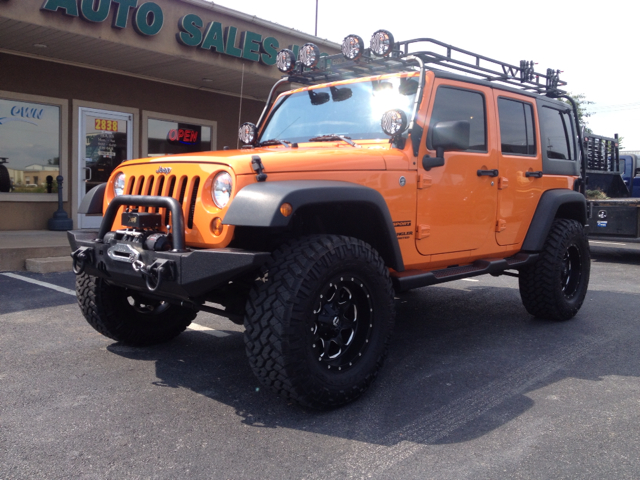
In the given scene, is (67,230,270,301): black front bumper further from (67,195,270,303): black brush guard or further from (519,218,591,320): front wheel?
(519,218,591,320): front wheel

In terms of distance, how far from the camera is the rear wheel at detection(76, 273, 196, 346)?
400 cm

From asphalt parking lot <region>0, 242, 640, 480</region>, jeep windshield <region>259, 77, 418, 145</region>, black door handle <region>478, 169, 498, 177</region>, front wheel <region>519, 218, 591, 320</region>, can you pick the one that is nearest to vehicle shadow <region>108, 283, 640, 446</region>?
asphalt parking lot <region>0, 242, 640, 480</region>

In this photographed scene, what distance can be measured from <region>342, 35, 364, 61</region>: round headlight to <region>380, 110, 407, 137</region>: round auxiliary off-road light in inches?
26.7

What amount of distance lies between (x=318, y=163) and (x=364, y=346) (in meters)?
1.09

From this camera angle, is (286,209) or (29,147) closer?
(286,209)

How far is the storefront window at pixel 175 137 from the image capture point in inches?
466

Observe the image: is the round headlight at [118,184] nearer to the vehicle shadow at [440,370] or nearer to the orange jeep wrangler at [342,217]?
the orange jeep wrangler at [342,217]

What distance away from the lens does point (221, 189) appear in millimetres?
3137

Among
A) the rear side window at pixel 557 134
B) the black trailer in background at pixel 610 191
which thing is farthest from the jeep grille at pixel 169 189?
the black trailer in background at pixel 610 191

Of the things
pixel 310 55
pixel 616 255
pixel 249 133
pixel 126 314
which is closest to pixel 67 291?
pixel 126 314

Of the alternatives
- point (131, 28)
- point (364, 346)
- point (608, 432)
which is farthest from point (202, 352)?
point (131, 28)

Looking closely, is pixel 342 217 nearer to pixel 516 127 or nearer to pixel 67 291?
pixel 516 127

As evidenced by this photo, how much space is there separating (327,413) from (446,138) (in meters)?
1.95

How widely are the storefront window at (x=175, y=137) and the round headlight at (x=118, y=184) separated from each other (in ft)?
27.0
